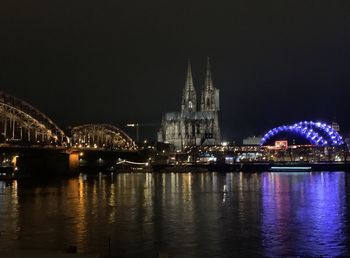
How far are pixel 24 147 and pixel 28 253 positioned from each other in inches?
3549

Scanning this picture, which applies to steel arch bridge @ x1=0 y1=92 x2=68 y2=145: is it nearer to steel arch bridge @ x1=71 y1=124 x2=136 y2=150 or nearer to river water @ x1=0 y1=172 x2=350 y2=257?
steel arch bridge @ x1=71 y1=124 x2=136 y2=150

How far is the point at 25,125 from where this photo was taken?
132 m

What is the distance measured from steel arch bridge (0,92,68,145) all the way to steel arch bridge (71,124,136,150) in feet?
25.7

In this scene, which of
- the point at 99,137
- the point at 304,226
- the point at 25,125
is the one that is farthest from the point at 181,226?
the point at 99,137

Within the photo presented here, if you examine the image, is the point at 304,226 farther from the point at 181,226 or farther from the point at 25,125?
the point at 25,125

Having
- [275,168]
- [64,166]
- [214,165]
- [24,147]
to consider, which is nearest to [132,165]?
[214,165]

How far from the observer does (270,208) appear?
52.2 metres

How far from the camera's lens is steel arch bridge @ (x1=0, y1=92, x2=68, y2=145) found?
12581cm

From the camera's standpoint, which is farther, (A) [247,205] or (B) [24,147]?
(B) [24,147]

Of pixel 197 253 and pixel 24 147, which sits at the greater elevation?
pixel 24 147

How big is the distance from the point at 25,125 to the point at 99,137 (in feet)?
159

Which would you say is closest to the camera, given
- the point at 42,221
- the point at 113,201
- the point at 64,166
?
the point at 42,221

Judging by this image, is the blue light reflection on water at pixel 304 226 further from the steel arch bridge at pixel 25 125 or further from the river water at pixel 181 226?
the steel arch bridge at pixel 25 125

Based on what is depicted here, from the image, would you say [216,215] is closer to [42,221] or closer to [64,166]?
[42,221]
